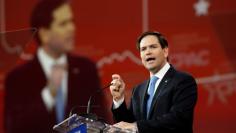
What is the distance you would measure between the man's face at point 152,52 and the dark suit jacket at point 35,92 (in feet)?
7.28

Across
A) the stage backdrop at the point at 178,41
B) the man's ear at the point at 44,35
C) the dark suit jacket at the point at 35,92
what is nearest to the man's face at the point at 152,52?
the stage backdrop at the point at 178,41

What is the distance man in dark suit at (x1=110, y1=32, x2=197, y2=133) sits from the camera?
2.72 metres

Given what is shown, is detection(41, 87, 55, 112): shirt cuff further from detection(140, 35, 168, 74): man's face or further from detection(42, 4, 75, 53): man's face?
detection(140, 35, 168, 74): man's face

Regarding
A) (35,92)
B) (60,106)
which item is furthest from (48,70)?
(60,106)

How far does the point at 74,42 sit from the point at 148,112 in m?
2.39

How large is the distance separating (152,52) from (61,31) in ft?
8.00

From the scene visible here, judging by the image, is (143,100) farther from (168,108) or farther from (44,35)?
(44,35)

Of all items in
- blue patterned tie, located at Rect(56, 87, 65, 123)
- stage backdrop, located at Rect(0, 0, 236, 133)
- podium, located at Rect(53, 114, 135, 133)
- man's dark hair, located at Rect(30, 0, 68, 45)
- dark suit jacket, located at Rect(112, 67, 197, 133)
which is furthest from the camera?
man's dark hair, located at Rect(30, 0, 68, 45)

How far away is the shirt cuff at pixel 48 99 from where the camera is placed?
17.0 ft

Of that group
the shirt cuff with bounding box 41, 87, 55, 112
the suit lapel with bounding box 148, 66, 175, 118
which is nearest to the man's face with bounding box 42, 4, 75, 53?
the shirt cuff with bounding box 41, 87, 55, 112

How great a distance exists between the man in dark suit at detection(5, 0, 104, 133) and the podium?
249 cm

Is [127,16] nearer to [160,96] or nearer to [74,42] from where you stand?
[74,42]

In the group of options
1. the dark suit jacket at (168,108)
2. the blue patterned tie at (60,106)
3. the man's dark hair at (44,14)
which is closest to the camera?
the dark suit jacket at (168,108)

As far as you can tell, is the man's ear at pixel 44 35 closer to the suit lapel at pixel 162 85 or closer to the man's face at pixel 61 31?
the man's face at pixel 61 31
